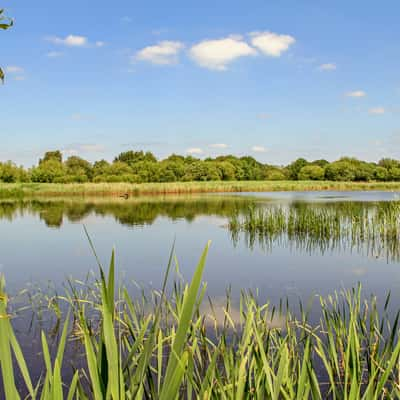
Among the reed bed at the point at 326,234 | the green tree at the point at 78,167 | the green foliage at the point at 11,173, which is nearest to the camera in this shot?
the reed bed at the point at 326,234

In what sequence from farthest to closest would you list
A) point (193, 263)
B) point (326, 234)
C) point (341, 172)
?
point (341, 172)
point (326, 234)
point (193, 263)

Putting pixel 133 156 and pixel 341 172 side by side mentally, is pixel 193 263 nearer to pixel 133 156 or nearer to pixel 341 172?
pixel 341 172

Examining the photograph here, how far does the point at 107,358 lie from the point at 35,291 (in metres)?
5.50

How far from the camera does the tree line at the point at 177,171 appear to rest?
136 ft

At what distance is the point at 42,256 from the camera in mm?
8305

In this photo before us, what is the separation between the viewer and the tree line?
1638 inches

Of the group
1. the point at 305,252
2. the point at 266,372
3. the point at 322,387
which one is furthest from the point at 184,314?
the point at 305,252

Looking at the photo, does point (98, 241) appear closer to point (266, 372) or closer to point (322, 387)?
point (322, 387)

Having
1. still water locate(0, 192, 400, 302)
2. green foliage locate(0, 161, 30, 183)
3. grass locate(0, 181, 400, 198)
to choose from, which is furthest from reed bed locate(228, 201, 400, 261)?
green foliage locate(0, 161, 30, 183)

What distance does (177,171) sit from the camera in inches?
1917

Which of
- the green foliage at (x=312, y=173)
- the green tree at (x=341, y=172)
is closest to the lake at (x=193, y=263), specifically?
the green tree at (x=341, y=172)

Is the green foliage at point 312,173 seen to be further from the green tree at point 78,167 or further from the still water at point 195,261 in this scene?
the still water at point 195,261

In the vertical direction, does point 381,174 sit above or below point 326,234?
above

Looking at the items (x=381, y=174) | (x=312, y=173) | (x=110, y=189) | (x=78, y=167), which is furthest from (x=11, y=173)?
(x=381, y=174)
